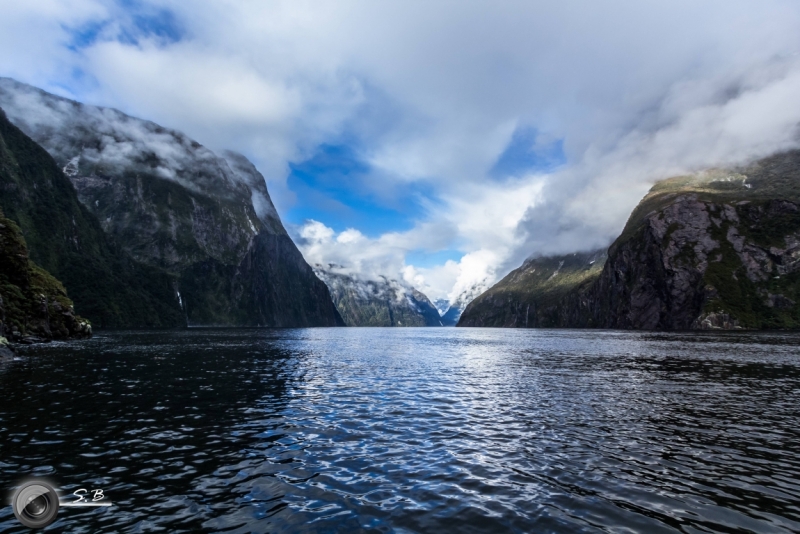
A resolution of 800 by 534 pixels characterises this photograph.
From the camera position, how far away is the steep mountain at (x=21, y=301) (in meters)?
88.4

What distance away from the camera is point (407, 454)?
871 inches

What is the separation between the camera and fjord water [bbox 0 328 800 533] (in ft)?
49.6

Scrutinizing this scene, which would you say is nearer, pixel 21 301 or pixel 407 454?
pixel 407 454

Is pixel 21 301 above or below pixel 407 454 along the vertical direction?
above

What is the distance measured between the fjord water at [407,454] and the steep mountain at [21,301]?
60447 mm

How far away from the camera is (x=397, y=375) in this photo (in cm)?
5447

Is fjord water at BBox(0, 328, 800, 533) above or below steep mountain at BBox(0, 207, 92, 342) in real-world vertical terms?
below

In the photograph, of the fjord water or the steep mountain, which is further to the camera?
the steep mountain

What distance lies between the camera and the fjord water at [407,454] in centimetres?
1512

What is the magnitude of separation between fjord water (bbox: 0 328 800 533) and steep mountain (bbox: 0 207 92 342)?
60.4 m

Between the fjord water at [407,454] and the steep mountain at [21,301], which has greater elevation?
the steep mountain at [21,301]

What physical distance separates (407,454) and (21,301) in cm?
11182

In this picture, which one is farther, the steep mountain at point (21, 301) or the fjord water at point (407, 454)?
the steep mountain at point (21, 301)

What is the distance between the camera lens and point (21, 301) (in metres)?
94.2
